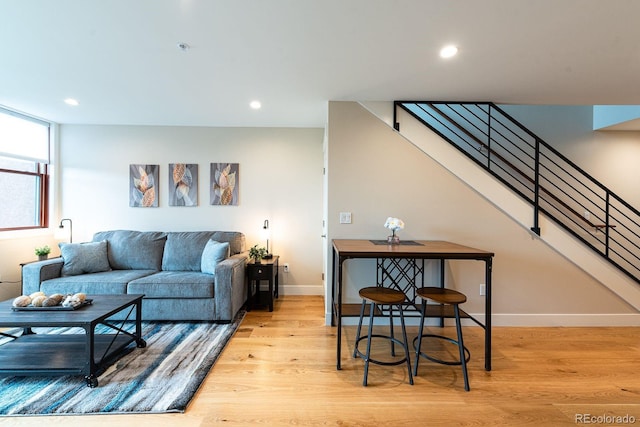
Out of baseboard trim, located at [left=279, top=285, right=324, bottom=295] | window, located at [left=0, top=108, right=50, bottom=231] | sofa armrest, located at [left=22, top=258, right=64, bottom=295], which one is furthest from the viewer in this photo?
baseboard trim, located at [left=279, top=285, right=324, bottom=295]

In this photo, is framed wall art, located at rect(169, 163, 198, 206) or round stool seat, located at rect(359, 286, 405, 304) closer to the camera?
round stool seat, located at rect(359, 286, 405, 304)

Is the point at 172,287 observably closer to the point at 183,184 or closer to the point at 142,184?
the point at 183,184

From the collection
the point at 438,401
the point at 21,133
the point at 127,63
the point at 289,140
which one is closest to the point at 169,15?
the point at 127,63

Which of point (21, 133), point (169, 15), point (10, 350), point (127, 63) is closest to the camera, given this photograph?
point (169, 15)

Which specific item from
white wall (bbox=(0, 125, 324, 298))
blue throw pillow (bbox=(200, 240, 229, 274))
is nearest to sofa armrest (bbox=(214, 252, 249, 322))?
blue throw pillow (bbox=(200, 240, 229, 274))

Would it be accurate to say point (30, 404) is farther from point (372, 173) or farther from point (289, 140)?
point (289, 140)

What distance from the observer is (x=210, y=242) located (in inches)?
137

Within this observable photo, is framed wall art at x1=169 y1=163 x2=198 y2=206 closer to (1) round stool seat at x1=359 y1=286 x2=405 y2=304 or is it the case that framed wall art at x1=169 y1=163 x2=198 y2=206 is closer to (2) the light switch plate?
(2) the light switch plate

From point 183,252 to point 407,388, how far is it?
2.92 meters

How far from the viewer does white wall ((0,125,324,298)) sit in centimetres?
392

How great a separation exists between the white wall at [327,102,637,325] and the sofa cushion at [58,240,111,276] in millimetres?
2771

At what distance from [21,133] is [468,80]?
5.18 metres

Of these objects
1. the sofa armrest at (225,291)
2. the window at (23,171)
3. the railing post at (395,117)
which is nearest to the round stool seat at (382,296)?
the sofa armrest at (225,291)

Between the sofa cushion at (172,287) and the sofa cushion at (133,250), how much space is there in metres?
0.59
